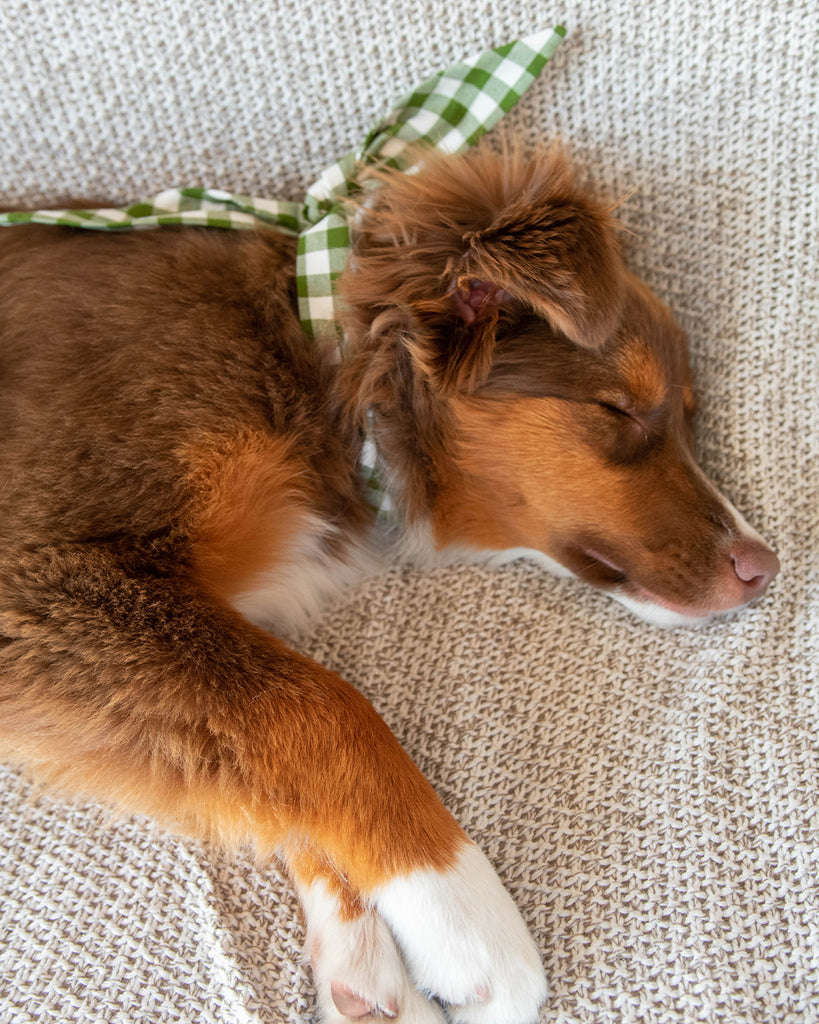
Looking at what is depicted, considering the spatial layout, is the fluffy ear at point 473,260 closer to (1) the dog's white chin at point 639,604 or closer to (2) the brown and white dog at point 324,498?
(2) the brown and white dog at point 324,498

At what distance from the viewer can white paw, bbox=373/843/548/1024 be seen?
5.51ft

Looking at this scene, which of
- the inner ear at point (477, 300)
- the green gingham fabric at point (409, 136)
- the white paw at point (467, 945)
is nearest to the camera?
the white paw at point (467, 945)

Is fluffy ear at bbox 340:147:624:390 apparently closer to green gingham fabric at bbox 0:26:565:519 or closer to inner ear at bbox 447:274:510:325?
inner ear at bbox 447:274:510:325

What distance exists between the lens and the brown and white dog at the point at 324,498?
172 cm

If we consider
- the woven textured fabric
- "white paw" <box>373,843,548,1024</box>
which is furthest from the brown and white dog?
the woven textured fabric

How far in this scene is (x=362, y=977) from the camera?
5.61 ft

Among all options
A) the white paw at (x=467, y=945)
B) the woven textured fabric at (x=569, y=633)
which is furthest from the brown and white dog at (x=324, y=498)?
the woven textured fabric at (x=569, y=633)

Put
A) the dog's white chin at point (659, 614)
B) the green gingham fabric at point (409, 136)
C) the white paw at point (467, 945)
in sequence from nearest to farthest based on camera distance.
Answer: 1. the white paw at point (467, 945)
2. the dog's white chin at point (659, 614)
3. the green gingham fabric at point (409, 136)

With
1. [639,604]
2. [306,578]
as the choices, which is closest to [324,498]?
[306,578]

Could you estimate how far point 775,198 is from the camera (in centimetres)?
242

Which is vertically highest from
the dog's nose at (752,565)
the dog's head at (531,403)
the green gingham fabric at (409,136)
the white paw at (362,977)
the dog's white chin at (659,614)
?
the green gingham fabric at (409,136)

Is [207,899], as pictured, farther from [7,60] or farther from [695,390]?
[7,60]

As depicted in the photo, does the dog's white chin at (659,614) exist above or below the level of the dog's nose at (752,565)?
below

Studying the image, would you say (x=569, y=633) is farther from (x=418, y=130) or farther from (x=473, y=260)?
(x=418, y=130)
